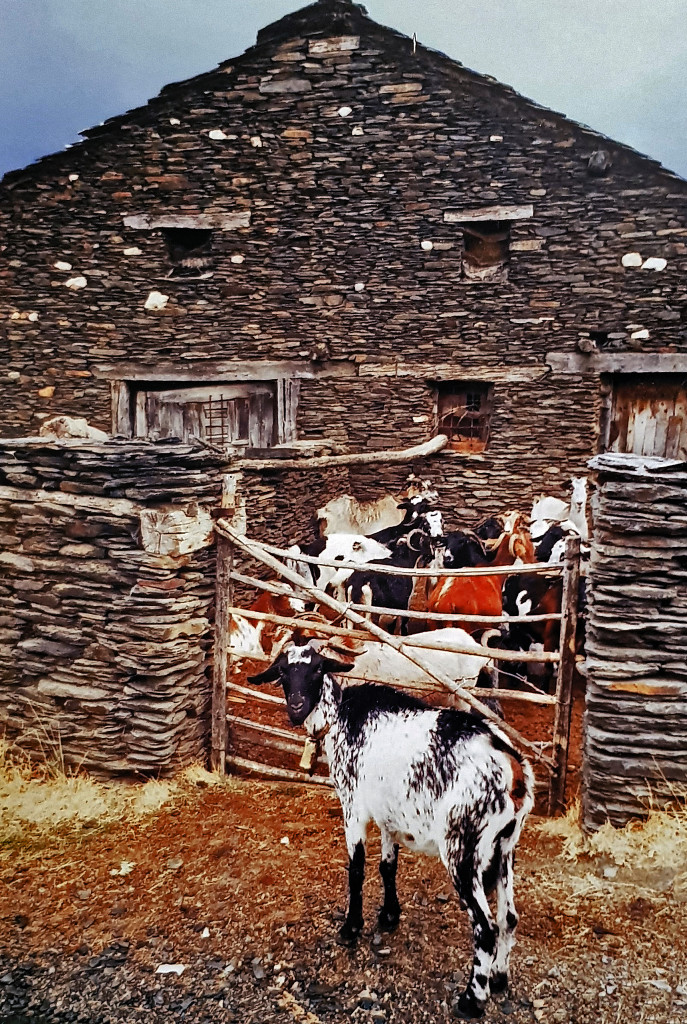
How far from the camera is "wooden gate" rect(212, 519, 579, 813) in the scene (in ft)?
14.9

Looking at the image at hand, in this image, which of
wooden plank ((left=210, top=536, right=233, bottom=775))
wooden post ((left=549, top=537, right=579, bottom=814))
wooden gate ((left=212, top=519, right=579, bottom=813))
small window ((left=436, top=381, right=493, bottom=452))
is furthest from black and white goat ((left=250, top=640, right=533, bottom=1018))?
small window ((left=436, top=381, right=493, bottom=452))

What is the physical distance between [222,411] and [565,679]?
25.6 ft

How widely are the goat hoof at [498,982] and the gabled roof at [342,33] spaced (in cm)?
994

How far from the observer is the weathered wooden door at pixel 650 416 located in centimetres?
1012

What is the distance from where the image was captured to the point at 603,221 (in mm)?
9836

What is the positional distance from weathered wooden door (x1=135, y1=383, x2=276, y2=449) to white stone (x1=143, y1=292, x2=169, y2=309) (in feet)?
4.37

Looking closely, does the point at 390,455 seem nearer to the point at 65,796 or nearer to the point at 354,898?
the point at 65,796

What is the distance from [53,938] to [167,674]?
69.0 inches

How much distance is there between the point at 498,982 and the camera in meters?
3.22

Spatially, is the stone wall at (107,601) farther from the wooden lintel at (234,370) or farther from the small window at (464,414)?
the small window at (464,414)

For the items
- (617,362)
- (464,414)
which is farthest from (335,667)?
(617,362)

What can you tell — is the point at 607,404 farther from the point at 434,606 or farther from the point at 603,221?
the point at 434,606

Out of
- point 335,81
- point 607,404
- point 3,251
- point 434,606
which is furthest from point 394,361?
point 3,251

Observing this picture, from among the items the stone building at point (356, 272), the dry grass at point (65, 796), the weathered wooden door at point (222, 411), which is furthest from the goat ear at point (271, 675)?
the weathered wooden door at point (222, 411)
